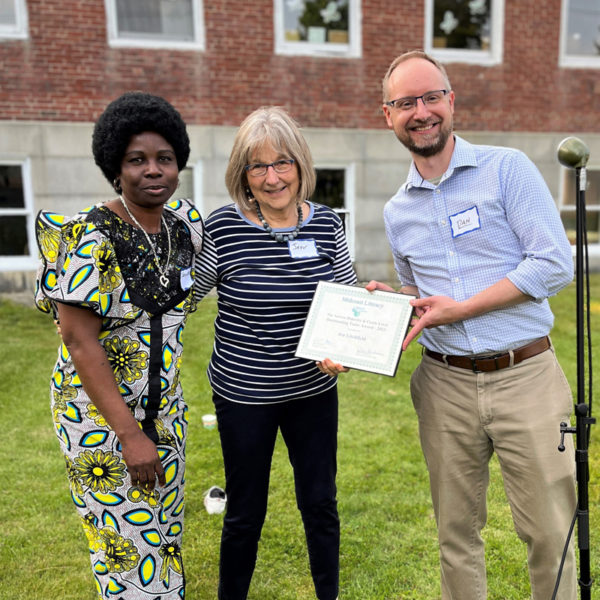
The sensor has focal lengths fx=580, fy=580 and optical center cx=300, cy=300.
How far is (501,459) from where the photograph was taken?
233 centimetres

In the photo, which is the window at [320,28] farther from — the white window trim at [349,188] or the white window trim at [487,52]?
the white window trim at [349,188]

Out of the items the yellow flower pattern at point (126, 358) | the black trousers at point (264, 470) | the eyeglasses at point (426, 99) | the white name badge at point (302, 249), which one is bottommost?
the black trousers at point (264, 470)

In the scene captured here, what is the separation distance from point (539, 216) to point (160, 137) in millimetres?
1392

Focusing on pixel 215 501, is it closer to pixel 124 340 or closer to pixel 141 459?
pixel 141 459

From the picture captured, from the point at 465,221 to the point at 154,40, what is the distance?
7.84 meters

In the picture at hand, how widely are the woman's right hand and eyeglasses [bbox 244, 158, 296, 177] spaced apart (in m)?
1.08

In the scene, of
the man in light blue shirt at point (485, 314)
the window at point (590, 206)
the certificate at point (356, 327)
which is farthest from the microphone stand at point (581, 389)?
the window at point (590, 206)

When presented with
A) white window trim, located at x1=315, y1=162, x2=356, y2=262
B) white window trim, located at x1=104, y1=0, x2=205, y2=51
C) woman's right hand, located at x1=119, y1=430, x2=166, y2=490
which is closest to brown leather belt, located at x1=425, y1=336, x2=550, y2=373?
woman's right hand, located at x1=119, y1=430, x2=166, y2=490

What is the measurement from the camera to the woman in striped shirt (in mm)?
2312

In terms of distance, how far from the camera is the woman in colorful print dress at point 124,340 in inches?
74.9

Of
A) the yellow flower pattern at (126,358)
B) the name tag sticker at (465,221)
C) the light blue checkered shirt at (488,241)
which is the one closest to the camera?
the yellow flower pattern at (126,358)

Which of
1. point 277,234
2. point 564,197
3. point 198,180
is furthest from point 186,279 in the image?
point 564,197

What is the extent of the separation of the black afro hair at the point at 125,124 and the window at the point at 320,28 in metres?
7.56

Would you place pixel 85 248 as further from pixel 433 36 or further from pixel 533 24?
pixel 533 24
